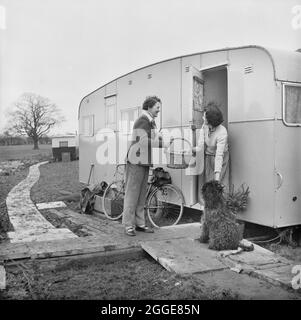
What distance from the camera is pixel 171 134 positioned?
6.89 meters

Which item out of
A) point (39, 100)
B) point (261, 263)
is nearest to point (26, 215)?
point (39, 100)

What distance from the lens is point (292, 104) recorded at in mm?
5262

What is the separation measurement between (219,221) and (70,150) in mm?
21815

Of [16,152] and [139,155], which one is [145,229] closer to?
[139,155]

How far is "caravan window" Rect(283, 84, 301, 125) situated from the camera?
5203 mm

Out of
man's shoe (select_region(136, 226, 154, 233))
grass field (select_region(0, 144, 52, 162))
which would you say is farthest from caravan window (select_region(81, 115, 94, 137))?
man's shoe (select_region(136, 226, 154, 233))

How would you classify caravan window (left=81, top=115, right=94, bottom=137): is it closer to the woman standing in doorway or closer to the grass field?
the grass field

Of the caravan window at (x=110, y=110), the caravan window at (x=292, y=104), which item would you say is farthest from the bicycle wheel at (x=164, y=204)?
the caravan window at (x=110, y=110)

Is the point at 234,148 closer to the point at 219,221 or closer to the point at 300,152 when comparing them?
the point at 300,152

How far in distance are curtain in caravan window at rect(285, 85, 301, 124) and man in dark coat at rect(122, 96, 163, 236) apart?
162 centimetres

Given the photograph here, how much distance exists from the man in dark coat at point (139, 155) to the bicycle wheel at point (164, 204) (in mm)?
1135

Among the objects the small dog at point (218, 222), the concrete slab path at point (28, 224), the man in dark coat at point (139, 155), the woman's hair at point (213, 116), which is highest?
the woman's hair at point (213, 116)

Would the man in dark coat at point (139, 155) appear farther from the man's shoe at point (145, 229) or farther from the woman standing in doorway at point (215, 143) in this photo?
the woman standing in doorway at point (215, 143)

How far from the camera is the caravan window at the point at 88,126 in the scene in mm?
9947
